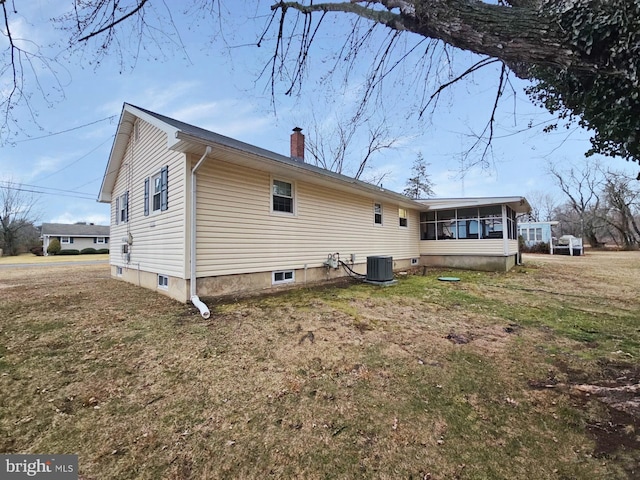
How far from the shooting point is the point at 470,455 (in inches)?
80.5

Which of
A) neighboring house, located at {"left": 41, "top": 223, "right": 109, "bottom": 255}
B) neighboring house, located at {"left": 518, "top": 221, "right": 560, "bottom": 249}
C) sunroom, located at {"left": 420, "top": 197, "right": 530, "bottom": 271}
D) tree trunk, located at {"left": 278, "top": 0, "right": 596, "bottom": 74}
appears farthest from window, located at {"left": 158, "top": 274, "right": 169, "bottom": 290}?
neighboring house, located at {"left": 41, "top": 223, "right": 109, "bottom": 255}

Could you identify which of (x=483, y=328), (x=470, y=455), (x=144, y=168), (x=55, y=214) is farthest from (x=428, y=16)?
(x=55, y=214)

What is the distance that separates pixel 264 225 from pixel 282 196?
3.63 feet

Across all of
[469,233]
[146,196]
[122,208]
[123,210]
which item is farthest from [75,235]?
[469,233]

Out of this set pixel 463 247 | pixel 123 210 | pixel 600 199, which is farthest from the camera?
pixel 600 199

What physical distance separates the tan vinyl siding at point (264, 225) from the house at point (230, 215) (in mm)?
25

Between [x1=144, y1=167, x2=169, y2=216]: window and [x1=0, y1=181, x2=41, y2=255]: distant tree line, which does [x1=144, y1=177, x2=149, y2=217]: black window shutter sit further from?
[x1=0, y1=181, x2=41, y2=255]: distant tree line

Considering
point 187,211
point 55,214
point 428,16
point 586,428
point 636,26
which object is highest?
point 55,214

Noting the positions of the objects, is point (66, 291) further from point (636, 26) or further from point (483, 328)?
point (636, 26)

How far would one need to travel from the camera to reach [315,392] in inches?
114

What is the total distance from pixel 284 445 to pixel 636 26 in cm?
426

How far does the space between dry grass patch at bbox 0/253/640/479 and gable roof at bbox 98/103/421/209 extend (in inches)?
130

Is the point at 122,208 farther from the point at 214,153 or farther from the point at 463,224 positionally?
the point at 463,224

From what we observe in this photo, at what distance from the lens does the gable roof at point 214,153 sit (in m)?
5.79
